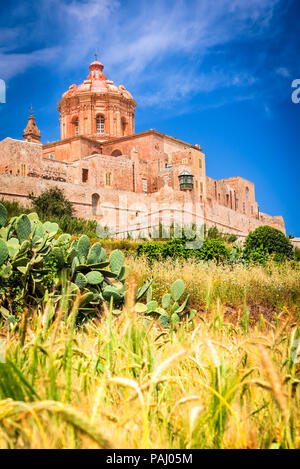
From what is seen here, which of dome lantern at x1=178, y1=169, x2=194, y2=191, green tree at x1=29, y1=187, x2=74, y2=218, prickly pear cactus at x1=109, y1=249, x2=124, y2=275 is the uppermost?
dome lantern at x1=178, y1=169, x2=194, y2=191

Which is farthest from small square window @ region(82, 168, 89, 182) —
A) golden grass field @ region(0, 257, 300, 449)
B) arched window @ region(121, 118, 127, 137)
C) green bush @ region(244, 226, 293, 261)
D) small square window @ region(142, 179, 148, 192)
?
golden grass field @ region(0, 257, 300, 449)

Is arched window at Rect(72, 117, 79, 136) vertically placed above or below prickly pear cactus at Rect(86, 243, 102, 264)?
above

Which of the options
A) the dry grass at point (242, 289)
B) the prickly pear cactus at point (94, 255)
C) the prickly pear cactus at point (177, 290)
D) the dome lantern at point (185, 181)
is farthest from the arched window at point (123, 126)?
the prickly pear cactus at point (94, 255)

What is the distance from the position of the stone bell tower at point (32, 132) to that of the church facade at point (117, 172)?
0.09m

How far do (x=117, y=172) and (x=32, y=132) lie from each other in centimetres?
1144

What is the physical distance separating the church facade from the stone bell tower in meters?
0.09

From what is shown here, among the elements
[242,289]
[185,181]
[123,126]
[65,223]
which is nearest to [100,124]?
[123,126]

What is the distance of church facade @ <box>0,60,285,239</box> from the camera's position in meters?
25.4

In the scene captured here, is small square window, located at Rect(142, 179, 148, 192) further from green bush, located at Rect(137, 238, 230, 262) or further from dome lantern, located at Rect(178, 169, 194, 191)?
green bush, located at Rect(137, 238, 230, 262)

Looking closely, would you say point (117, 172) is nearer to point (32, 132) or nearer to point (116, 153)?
point (116, 153)

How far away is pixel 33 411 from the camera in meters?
0.95

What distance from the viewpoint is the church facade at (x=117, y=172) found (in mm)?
25422

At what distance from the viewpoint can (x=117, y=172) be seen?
3088 centimetres
